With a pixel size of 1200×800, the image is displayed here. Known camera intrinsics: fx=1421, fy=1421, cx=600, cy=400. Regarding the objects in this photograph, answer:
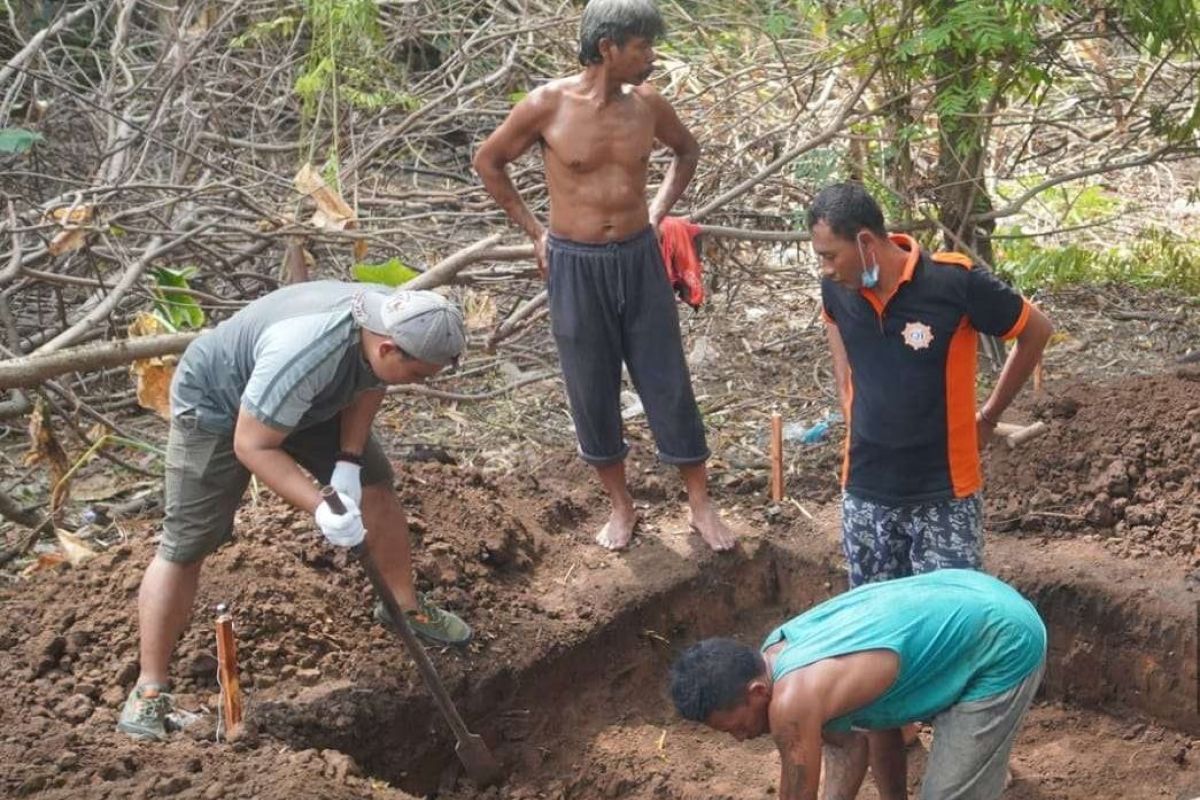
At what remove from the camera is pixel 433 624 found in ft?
15.9

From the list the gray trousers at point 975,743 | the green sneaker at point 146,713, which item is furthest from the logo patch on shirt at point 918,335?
the green sneaker at point 146,713

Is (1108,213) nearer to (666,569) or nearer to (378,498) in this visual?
(666,569)

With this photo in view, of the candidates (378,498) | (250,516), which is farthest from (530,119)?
(250,516)

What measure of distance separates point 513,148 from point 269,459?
177cm

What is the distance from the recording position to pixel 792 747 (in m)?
3.22

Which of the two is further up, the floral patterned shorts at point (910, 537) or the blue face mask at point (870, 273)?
the blue face mask at point (870, 273)

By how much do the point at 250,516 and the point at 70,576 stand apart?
698 millimetres

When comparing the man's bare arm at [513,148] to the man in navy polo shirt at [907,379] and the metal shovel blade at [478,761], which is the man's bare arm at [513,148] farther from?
the metal shovel blade at [478,761]

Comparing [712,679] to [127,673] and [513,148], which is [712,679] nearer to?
[127,673]

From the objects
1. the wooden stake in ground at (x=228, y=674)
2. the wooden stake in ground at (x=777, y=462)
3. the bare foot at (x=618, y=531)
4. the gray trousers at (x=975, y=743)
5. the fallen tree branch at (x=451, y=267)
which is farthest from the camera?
the fallen tree branch at (x=451, y=267)

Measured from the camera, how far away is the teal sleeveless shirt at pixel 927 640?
3.33 metres

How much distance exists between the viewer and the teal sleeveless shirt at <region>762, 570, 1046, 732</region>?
3332mm

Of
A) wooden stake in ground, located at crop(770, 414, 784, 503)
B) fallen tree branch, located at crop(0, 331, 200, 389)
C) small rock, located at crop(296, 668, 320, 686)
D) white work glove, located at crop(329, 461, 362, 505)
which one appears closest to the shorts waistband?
wooden stake in ground, located at crop(770, 414, 784, 503)

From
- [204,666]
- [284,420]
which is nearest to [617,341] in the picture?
[284,420]
